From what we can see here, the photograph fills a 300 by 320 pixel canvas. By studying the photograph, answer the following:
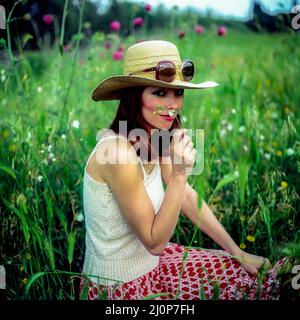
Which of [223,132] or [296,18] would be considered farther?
[223,132]

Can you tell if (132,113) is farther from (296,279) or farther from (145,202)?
(296,279)

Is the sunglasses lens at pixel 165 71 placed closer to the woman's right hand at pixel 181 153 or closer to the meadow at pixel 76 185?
the woman's right hand at pixel 181 153

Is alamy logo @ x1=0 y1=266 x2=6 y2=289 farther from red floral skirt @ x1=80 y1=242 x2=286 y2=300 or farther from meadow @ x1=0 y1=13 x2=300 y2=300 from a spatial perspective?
red floral skirt @ x1=80 y1=242 x2=286 y2=300

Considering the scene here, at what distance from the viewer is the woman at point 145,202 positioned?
127 centimetres

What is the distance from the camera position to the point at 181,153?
1248 mm

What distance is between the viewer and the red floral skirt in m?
1.34

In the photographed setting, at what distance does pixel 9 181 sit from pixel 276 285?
1018 mm

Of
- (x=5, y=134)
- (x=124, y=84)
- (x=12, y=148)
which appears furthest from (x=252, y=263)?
(x=5, y=134)

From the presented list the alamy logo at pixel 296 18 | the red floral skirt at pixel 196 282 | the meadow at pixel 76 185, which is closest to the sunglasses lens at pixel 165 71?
the meadow at pixel 76 185

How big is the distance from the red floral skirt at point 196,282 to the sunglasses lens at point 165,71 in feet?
1.65

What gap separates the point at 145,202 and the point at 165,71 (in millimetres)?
372

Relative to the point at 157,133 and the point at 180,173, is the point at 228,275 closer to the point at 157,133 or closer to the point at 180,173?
the point at 180,173

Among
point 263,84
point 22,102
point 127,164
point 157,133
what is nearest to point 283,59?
point 263,84
